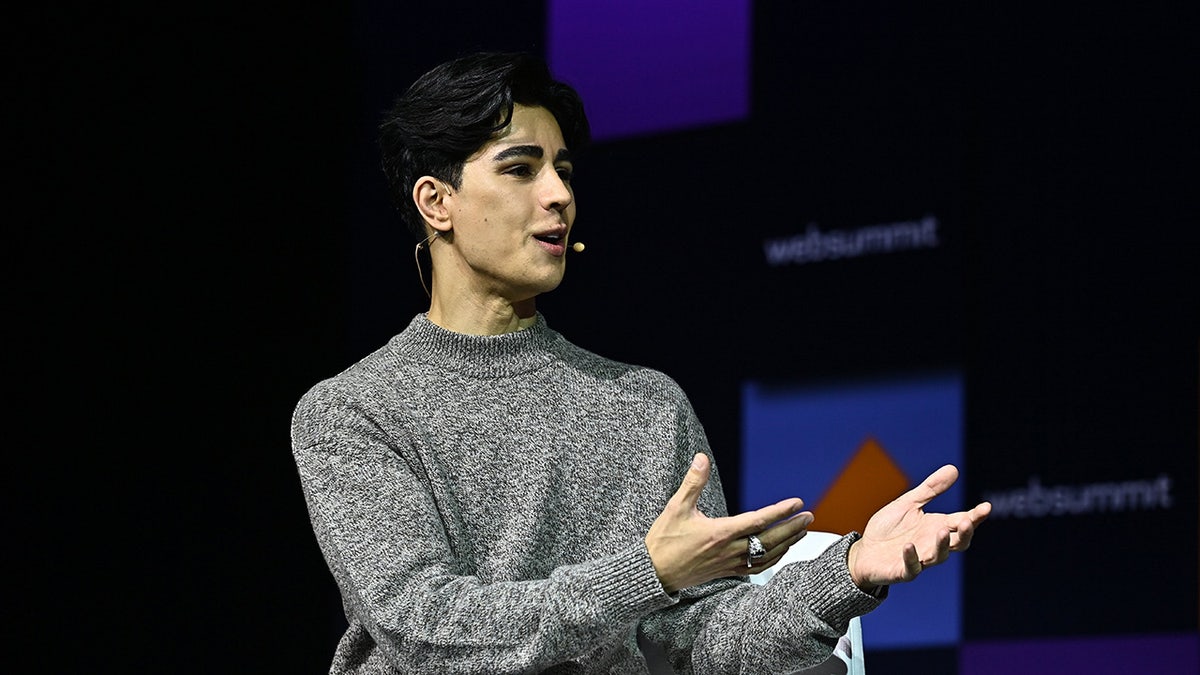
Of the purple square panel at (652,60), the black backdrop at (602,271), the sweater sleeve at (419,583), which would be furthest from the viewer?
the purple square panel at (652,60)

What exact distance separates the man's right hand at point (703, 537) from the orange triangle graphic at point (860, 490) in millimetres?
1580

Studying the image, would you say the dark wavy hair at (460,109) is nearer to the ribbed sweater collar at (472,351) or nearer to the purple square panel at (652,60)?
the ribbed sweater collar at (472,351)

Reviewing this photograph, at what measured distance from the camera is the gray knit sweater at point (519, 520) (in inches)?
76.5

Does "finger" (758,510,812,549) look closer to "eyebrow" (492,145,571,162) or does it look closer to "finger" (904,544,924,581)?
"finger" (904,544,924,581)

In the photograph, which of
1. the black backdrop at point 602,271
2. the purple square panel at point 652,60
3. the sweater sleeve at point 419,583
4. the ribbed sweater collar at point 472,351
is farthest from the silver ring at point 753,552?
the purple square panel at point 652,60

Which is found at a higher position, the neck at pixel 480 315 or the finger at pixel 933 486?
the neck at pixel 480 315

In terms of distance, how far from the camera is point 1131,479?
10.3 feet

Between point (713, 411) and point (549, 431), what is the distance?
1.57m

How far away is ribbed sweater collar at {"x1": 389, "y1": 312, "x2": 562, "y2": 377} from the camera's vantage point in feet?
7.44

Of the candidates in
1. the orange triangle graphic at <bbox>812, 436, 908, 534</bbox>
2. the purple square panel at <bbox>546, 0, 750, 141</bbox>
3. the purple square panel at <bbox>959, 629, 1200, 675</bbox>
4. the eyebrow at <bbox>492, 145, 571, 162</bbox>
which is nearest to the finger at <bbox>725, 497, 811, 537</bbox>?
the eyebrow at <bbox>492, 145, 571, 162</bbox>

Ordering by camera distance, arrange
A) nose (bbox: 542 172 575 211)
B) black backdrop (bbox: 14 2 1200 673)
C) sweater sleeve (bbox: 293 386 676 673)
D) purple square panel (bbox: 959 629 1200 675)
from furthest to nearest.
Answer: black backdrop (bbox: 14 2 1200 673) < purple square panel (bbox: 959 629 1200 675) < nose (bbox: 542 172 575 211) < sweater sleeve (bbox: 293 386 676 673)

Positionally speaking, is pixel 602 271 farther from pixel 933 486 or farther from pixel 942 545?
pixel 942 545

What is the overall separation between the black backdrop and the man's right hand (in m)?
1.47

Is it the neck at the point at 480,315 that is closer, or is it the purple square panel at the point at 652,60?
the neck at the point at 480,315
